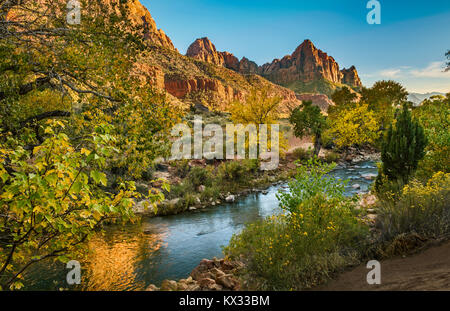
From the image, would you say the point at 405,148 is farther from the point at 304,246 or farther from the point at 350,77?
the point at 350,77

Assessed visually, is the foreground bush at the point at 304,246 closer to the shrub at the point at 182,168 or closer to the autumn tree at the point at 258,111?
the shrub at the point at 182,168

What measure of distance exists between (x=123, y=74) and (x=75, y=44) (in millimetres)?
1026

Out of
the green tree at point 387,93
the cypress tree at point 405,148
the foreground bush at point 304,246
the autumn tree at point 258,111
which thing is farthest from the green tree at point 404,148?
the green tree at point 387,93

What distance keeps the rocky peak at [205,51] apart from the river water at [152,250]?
159 meters

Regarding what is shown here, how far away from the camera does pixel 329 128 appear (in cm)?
2742

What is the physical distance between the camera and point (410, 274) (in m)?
3.83

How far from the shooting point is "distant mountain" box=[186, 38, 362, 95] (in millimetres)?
144488

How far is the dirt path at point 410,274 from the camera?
11.1 ft

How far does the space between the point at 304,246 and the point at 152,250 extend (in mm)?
5167

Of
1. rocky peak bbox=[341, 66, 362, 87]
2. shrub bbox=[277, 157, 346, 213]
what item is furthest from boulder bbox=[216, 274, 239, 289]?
rocky peak bbox=[341, 66, 362, 87]

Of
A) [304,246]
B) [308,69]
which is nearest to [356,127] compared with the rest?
[304,246]

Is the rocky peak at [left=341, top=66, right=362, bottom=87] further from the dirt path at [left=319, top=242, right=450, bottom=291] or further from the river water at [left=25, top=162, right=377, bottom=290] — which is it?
the dirt path at [left=319, top=242, right=450, bottom=291]

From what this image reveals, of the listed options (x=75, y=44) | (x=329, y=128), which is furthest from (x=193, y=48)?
(x=75, y=44)
